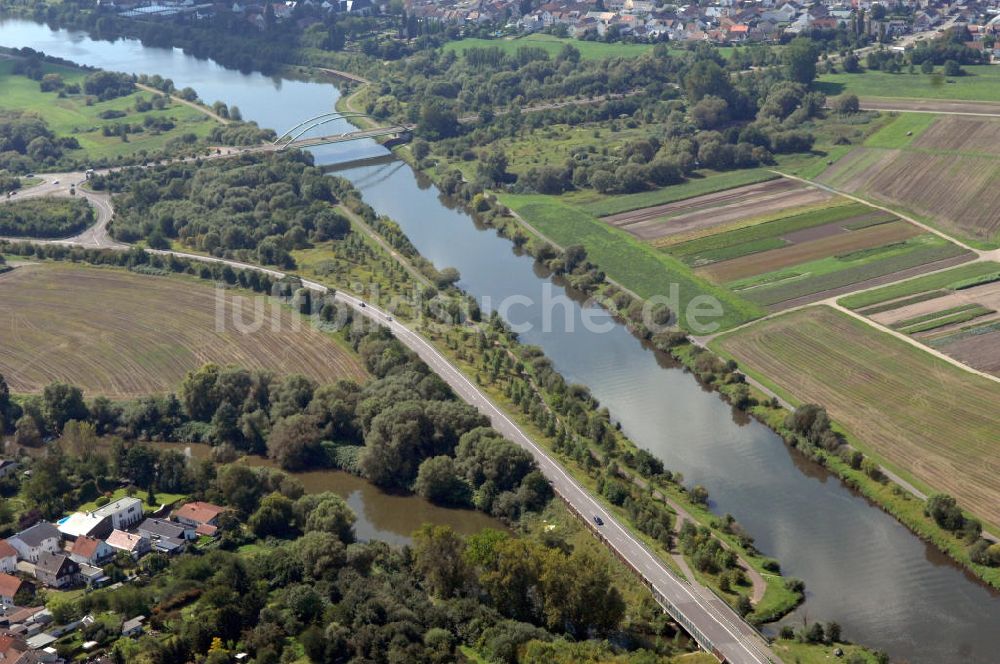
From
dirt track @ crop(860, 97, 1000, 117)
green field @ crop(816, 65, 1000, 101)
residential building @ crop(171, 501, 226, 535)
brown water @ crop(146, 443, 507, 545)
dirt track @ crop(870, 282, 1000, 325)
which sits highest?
green field @ crop(816, 65, 1000, 101)

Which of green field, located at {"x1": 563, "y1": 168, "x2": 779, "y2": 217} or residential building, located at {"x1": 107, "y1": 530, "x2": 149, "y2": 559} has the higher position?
green field, located at {"x1": 563, "y1": 168, "x2": 779, "y2": 217}

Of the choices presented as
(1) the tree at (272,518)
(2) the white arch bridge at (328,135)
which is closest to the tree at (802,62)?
(2) the white arch bridge at (328,135)

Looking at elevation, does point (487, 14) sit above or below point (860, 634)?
above

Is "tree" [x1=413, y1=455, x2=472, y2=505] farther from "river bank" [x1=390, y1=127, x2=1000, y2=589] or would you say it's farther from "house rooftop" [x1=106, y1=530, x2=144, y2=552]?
"river bank" [x1=390, y1=127, x2=1000, y2=589]

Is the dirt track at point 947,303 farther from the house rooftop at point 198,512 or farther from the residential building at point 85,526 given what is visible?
the residential building at point 85,526

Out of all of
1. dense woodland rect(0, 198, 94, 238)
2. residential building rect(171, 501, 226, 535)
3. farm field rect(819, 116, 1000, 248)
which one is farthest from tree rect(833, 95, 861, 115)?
residential building rect(171, 501, 226, 535)

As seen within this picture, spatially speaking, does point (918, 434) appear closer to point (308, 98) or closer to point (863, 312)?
point (863, 312)

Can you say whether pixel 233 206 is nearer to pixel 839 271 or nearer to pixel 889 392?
pixel 839 271

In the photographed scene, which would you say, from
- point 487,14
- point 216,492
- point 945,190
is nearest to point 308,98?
point 487,14
